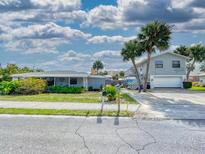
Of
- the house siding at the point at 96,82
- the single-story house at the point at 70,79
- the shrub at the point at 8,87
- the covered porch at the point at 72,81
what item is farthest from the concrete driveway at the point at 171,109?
the house siding at the point at 96,82

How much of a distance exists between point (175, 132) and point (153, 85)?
110ft

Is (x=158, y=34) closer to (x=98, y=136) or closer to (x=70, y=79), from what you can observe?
(x=70, y=79)

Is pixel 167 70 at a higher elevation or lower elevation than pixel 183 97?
higher

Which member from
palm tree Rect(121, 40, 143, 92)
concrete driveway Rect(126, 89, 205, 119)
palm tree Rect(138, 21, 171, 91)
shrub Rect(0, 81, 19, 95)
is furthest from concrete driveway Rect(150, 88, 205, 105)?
shrub Rect(0, 81, 19, 95)

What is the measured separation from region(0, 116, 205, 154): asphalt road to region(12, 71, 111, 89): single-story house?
21.9m

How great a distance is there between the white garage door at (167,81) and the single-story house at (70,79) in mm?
9891

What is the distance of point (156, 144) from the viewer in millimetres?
7027

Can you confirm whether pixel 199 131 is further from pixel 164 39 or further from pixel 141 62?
pixel 141 62

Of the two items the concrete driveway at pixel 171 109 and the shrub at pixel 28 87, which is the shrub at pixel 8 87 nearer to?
the shrub at pixel 28 87

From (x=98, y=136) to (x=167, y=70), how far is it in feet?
117

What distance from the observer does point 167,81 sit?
138 feet

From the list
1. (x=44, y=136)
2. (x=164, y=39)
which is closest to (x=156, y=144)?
(x=44, y=136)

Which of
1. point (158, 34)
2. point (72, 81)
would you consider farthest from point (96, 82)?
point (158, 34)

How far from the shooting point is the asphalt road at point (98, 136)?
6.47 meters
